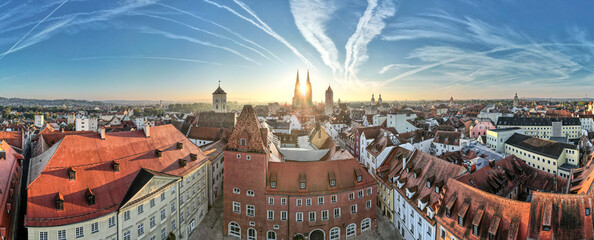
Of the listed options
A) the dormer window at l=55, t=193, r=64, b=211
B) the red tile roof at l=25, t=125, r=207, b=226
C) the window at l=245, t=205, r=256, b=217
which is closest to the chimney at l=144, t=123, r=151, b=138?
the red tile roof at l=25, t=125, r=207, b=226

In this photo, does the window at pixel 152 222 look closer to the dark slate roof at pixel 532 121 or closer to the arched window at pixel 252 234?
the arched window at pixel 252 234

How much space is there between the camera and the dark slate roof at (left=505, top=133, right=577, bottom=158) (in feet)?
178

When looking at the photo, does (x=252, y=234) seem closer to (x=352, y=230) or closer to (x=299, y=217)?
(x=299, y=217)

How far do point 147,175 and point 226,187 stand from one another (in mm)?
9005

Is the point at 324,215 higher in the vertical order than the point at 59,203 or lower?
lower

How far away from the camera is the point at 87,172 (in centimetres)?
2450

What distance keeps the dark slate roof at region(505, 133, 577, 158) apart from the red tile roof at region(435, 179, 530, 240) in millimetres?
46063

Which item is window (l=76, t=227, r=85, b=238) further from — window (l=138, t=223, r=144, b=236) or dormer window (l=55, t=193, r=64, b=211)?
window (l=138, t=223, r=144, b=236)

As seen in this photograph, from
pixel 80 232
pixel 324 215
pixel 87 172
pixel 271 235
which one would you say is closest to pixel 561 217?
pixel 324 215

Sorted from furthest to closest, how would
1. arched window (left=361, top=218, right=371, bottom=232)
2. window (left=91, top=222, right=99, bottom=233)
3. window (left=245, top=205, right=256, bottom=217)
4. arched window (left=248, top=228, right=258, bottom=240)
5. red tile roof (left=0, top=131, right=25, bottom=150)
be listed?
1. red tile roof (left=0, top=131, right=25, bottom=150)
2. arched window (left=361, top=218, right=371, bottom=232)
3. arched window (left=248, top=228, right=258, bottom=240)
4. window (left=245, top=205, right=256, bottom=217)
5. window (left=91, top=222, right=99, bottom=233)

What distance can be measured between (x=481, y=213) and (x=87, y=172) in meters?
34.8

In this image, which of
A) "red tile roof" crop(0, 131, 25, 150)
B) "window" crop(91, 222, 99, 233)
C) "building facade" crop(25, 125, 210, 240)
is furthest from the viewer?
"red tile roof" crop(0, 131, 25, 150)

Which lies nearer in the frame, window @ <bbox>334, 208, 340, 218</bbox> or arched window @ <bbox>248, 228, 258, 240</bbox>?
arched window @ <bbox>248, 228, 258, 240</bbox>

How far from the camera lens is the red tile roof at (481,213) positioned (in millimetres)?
20234
